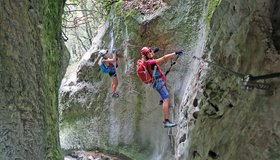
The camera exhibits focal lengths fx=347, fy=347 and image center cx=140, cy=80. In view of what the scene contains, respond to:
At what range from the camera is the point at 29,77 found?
4.22m

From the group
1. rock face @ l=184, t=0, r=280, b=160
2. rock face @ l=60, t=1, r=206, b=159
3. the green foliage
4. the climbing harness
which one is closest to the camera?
the climbing harness

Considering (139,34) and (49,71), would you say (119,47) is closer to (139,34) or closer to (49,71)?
(139,34)

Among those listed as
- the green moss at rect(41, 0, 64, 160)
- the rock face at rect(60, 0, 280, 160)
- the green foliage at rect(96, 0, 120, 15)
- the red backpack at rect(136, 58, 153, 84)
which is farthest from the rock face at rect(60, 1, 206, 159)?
the green moss at rect(41, 0, 64, 160)

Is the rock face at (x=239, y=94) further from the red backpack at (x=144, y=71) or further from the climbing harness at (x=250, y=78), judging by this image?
the red backpack at (x=144, y=71)

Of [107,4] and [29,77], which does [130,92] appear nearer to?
[107,4]

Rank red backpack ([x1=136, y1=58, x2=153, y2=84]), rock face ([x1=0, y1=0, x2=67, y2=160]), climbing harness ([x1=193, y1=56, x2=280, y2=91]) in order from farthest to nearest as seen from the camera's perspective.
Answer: red backpack ([x1=136, y1=58, x2=153, y2=84]) < climbing harness ([x1=193, y1=56, x2=280, y2=91]) < rock face ([x1=0, y1=0, x2=67, y2=160])

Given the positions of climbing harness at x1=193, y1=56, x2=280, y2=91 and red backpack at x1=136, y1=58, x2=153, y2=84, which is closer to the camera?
climbing harness at x1=193, y1=56, x2=280, y2=91

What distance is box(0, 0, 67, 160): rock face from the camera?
3990mm

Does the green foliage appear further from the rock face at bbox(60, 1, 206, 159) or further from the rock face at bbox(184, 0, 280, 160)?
the rock face at bbox(184, 0, 280, 160)

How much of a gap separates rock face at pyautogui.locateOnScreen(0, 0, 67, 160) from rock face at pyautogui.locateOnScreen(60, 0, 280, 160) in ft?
6.82

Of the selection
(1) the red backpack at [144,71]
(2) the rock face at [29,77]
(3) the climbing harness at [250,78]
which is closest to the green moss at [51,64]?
(2) the rock face at [29,77]

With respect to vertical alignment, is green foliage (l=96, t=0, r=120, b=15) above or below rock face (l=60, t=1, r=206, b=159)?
above

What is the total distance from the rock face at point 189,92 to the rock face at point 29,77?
208 centimetres

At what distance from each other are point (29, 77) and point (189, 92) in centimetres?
256
